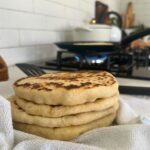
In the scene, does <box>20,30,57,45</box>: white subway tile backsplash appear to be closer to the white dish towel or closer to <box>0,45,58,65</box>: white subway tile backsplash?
<box>0,45,58,65</box>: white subway tile backsplash

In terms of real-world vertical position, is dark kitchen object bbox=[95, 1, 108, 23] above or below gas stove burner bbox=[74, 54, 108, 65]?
above

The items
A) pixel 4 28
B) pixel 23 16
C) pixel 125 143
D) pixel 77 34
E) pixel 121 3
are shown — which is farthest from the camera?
pixel 121 3

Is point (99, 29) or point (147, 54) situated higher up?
point (99, 29)

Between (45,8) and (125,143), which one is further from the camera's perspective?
(45,8)

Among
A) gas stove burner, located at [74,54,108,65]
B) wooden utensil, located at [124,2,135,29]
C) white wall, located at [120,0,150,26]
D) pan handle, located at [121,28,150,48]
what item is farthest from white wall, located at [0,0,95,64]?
white wall, located at [120,0,150,26]

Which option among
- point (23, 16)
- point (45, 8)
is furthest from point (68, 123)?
point (45, 8)

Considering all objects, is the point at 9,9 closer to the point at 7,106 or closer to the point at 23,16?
the point at 23,16

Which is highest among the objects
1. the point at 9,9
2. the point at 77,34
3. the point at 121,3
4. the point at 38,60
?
the point at 121,3

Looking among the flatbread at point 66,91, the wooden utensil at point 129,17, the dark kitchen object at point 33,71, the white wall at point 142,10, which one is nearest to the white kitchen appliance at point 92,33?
the dark kitchen object at point 33,71
